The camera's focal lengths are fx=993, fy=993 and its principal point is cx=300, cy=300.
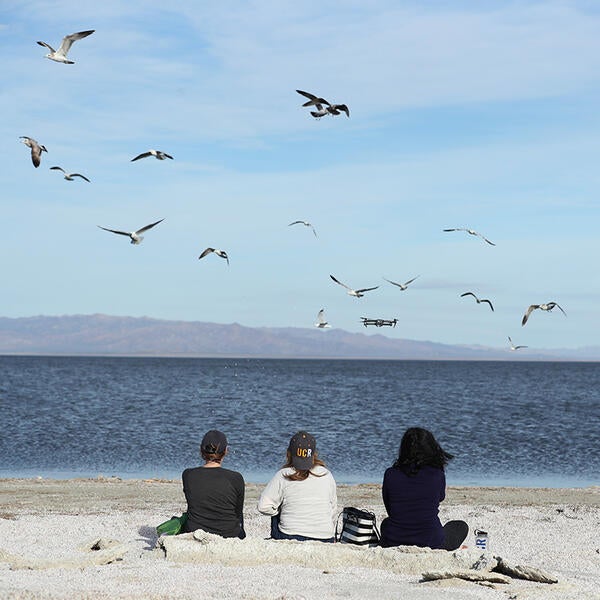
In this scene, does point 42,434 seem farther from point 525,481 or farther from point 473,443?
→ point 525,481

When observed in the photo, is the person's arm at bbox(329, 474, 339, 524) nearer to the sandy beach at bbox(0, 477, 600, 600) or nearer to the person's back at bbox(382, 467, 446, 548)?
the sandy beach at bbox(0, 477, 600, 600)

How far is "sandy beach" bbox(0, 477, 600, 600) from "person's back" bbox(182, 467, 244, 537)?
35cm

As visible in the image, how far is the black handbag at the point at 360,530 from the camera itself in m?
10.6

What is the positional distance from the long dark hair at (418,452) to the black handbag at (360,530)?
3.59 ft

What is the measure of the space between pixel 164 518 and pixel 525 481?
13.7 meters

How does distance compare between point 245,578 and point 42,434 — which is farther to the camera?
point 42,434

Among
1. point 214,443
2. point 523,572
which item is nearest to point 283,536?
point 214,443

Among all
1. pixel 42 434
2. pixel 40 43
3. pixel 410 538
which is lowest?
pixel 42 434

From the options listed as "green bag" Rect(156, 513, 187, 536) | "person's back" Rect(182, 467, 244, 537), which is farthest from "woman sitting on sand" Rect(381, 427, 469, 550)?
"green bag" Rect(156, 513, 187, 536)

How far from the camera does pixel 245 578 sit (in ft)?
30.5

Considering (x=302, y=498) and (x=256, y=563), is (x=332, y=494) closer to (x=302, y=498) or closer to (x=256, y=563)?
(x=302, y=498)

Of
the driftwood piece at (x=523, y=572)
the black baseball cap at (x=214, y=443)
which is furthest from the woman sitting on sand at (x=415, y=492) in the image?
the black baseball cap at (x=214, y=443)

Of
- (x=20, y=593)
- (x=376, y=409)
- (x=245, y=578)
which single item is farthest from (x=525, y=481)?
(x=376, y=409)

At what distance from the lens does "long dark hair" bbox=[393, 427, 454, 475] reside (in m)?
9.73
